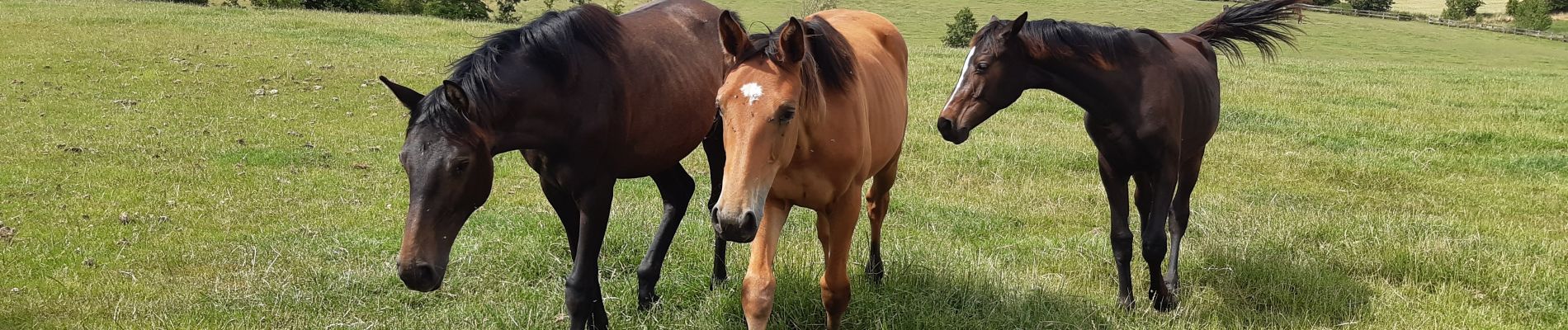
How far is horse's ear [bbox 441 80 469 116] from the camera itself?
3.27 m

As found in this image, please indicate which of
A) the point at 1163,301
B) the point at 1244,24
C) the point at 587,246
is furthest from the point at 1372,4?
the point at 587,246

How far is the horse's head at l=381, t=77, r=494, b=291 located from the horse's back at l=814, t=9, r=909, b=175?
1376mm

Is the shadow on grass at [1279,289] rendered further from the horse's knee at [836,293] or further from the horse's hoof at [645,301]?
the horse's hoof at [645,301]

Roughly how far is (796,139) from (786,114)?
0.22 meters

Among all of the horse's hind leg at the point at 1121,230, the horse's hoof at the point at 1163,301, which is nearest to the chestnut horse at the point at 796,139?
the horse's hind leg at the point at 1121,230

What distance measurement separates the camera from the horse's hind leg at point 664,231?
461 centimetres

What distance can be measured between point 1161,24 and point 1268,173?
4626 cm

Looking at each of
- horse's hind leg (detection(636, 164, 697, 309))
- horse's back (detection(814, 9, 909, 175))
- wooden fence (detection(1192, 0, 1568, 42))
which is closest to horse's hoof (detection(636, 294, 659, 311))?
horse's hind leg (detection(636, 164, 697, 309))

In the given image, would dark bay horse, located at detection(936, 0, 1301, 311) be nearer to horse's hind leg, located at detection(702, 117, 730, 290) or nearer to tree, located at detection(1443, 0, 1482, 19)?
horse's hind leg, located at detection(702, 117, 730, 290)

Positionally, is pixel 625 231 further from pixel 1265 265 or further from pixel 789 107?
pixel 1265 265

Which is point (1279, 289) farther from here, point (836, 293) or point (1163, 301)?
point (836, 293)

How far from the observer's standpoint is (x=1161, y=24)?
5203 cm

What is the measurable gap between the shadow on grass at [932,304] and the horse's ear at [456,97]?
4.77ft

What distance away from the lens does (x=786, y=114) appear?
120 inches
